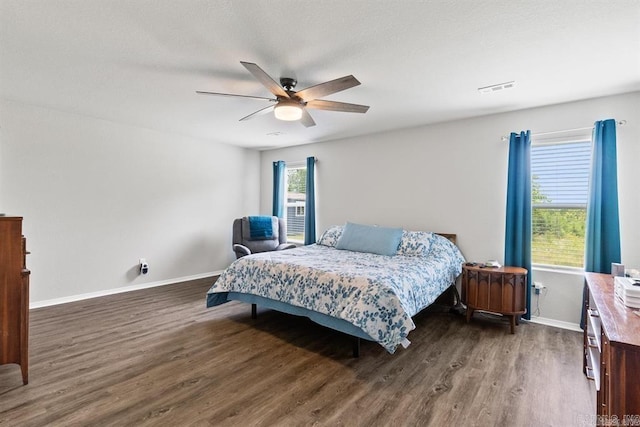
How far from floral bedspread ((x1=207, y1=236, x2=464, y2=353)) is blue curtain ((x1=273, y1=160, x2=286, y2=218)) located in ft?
7.24

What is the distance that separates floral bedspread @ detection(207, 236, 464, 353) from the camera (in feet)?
7.92

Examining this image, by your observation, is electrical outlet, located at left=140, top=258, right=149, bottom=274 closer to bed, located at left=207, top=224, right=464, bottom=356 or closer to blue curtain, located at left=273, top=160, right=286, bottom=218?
bed, located at left=207, top=224, right=464, bottom=356

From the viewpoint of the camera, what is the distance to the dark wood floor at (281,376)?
189cm

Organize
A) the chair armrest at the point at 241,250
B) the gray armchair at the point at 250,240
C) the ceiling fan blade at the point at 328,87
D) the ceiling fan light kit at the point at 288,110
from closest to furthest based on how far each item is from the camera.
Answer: the ceiling fan blade at the point at 328,87, the ceiling fan light kit at the point at 288,110, the chair armrest at the point at 241,250, the gray armchair at the point at 250,240

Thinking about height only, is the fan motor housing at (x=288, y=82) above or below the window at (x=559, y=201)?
above

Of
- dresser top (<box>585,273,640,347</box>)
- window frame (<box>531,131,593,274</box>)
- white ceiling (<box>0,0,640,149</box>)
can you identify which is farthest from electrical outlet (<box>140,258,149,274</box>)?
window frame (<box>531,131,593,274</box>)

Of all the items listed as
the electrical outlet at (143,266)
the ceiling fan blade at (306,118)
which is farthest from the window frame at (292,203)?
the ceiling fan blade at (306,118)

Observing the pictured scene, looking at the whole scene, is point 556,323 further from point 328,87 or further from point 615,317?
point 328,87

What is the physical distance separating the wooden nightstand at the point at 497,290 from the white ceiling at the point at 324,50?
1893 mm

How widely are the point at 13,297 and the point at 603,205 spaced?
5147mm

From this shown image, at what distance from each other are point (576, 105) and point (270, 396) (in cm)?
420

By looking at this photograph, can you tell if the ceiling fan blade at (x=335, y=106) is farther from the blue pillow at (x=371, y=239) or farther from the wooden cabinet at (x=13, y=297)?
the wooden cabinet at (x=13, y=297)

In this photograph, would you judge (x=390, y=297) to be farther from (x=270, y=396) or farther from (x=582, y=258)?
(x=582, y=258)

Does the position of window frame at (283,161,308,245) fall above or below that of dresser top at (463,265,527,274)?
above
